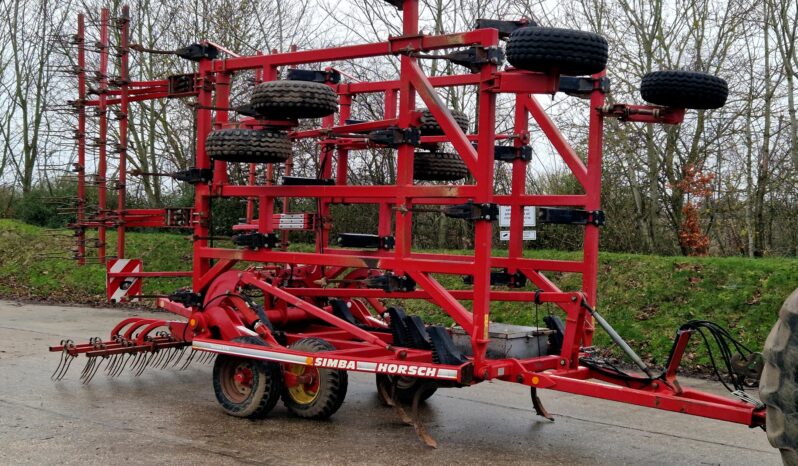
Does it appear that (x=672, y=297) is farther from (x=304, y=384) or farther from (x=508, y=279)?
(x=304, y=384)

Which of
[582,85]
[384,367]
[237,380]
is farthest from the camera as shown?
[237,380]

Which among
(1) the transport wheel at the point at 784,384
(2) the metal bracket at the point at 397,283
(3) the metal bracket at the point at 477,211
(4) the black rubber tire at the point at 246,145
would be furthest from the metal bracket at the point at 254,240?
(1) the transport wheel at the point at 784,384

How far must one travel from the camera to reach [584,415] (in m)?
7.47

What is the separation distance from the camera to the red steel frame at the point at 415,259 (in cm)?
598

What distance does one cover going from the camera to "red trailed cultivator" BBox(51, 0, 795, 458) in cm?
593

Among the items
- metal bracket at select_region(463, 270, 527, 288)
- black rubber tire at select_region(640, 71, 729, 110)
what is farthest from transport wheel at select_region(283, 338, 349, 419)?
black rubber tire at select_region(640, 71, 729, 110)

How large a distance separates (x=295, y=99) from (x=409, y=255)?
4.91ft

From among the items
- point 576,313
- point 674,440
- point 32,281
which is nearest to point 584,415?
point 674,440

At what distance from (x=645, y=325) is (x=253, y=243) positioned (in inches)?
214

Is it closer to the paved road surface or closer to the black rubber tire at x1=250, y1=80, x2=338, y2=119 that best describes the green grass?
the paved road surface

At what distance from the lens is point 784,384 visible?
381 centimetres

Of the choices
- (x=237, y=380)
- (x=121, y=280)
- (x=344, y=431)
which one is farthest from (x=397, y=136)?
(x=121, y=280)

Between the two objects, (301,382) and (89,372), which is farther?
(89,372)

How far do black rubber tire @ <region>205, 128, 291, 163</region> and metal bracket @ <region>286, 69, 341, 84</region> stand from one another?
0.67 metres
